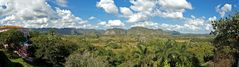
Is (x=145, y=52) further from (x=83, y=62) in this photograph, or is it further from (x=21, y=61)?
(x=21, y=61)

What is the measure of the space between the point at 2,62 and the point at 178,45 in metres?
31.9

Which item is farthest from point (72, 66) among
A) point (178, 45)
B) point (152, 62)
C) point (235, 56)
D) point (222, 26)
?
point (222, 26)

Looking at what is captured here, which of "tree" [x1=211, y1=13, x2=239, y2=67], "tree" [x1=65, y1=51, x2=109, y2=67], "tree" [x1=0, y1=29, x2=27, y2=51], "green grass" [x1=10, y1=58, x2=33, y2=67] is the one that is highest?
"tree" [x1=211, y1=13, x2=239, y2=67]

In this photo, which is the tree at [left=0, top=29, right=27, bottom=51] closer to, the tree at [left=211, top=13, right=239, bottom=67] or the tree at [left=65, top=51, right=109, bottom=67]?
the tree at [left=65, top=51, right=109, bottom=67]

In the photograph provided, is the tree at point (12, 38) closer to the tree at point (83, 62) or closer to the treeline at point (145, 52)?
the treeline at point (145, 52)

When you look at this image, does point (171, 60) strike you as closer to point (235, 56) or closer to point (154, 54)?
point (154, 54)

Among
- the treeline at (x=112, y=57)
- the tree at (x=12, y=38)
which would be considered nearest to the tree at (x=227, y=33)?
the treeline at (x=112, y=57)

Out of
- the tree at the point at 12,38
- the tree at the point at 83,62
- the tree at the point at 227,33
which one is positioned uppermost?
the tree at the point at 227,33

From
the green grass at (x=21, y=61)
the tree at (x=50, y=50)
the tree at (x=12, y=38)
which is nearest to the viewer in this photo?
the green grass at (x=21, y=61)

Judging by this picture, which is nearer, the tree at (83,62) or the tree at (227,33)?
the tree at (227,33)

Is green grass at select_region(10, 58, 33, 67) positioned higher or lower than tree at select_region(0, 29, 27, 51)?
lower

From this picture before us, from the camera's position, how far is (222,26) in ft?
145

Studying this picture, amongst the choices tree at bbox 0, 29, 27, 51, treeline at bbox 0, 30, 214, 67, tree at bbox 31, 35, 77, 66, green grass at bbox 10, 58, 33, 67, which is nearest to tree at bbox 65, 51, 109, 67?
treeline at bbox 0, 30, 214, 67

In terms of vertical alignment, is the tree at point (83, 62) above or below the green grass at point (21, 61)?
above
